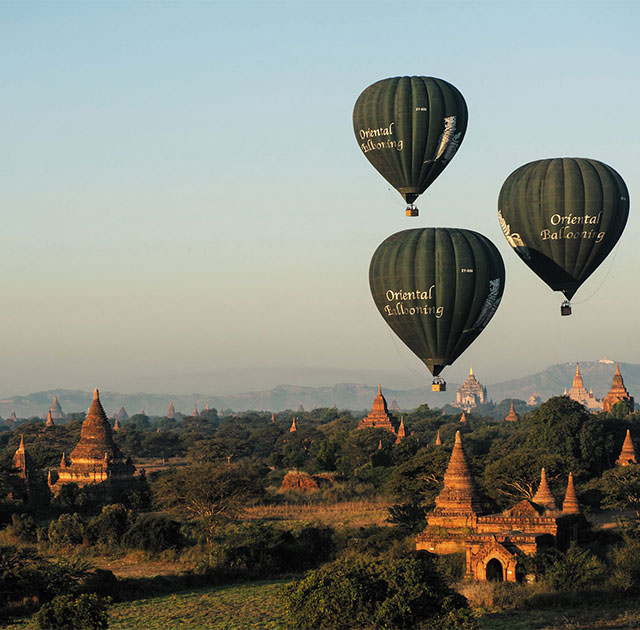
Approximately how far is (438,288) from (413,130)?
24.9ft

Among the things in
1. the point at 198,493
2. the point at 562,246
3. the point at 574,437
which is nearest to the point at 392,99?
the point at 562,246

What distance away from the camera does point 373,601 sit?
1410 inches

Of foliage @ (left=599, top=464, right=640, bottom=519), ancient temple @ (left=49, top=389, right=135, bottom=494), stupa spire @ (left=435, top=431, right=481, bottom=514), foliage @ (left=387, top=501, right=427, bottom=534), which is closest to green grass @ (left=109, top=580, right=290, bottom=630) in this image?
foliage @ (left=387, top=501, right=427, bottom=534)

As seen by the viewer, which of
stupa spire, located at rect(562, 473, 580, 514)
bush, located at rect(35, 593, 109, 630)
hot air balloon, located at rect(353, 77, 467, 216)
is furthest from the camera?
stupa spire, located at rect(562, 473, 580, 514)

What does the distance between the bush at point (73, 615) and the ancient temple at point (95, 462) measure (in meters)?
42.0

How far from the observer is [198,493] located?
201 feet

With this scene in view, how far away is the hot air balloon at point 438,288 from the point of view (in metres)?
47.1

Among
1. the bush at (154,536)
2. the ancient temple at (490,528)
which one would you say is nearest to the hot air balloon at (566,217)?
the ancient temple at (490,528)

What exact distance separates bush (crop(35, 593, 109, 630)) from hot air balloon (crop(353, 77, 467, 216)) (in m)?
22.2

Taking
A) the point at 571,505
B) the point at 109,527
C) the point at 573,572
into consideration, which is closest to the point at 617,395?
the point at 571,505

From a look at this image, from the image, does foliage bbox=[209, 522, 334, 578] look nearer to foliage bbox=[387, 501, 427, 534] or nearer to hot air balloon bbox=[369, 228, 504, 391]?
foliage bbox=[387, 501, 427, 534]

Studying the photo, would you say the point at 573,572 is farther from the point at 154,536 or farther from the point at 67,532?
the point at 67,532

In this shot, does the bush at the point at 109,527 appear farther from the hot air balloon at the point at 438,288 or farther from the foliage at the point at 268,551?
the hot air balloon at the point at 438,288

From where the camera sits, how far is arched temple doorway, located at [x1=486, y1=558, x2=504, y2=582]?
4616 cm
